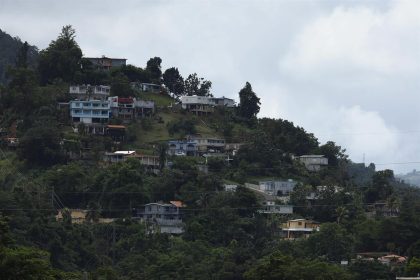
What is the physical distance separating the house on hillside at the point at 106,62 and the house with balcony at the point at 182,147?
1200 centimetres

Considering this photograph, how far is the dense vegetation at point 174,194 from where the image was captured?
193 feet

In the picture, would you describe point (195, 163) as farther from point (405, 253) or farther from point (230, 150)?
point (405, 253)

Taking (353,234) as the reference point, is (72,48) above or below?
above

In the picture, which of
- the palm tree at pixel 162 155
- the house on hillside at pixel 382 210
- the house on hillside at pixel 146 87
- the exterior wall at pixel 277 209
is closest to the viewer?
the exterior wall at pixel 277 209

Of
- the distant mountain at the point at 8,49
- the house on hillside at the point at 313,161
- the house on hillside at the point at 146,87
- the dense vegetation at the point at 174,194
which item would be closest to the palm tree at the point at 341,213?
the dense vegetation at the point at 174,194

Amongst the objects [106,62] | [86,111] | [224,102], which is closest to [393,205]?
[224,102]

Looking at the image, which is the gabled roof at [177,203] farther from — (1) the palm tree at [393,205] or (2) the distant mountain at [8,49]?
(2) the distant mountain at [8,49]

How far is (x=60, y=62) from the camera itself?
278 feet

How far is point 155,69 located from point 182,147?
13012 millimetres

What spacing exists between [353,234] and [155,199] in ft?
38.1

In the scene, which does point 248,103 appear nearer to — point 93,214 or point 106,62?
point 106,62

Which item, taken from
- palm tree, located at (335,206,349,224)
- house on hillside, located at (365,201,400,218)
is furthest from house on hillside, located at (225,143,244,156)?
palm tree, located at (335,206,349,224)

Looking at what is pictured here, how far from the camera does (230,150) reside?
265ft

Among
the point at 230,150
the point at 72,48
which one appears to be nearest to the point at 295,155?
the point at 230,150
